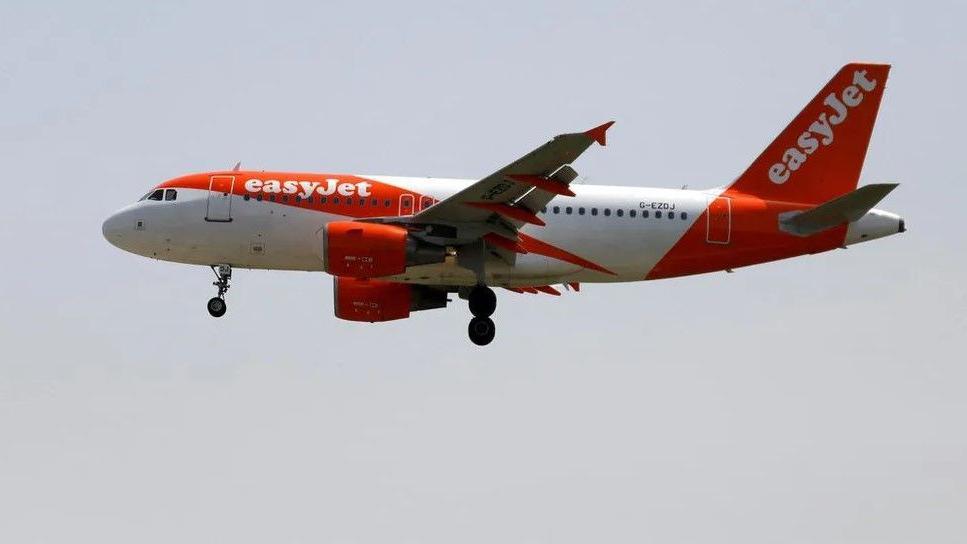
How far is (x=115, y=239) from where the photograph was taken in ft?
160

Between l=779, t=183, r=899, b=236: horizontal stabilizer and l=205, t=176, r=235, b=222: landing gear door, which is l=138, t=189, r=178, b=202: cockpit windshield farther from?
l=779, t=183, r=899, b=236: horizontal stabilizer

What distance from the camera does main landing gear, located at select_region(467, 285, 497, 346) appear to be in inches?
1875

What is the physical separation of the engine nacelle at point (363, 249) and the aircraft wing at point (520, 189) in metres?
0.97

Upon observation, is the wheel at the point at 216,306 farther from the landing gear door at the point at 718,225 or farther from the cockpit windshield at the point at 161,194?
the landing gear door at the point at 718,225

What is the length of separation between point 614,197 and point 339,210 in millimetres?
7167

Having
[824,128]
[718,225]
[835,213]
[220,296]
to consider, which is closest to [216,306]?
[220,296]

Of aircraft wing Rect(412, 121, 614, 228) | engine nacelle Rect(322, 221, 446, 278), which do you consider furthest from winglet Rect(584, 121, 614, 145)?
engine nacelle Rect(322, 221, 446, 278)

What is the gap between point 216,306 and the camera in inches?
1916

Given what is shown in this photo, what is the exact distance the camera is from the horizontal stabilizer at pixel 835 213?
150ft

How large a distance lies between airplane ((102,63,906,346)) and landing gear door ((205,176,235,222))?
0.03 metres

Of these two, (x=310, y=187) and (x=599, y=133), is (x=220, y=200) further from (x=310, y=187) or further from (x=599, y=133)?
(x=599, y=133)

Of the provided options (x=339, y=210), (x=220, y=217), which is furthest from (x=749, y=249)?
(x=220, y=217)

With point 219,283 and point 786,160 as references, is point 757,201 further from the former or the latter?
point 219,283

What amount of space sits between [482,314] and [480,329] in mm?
394
